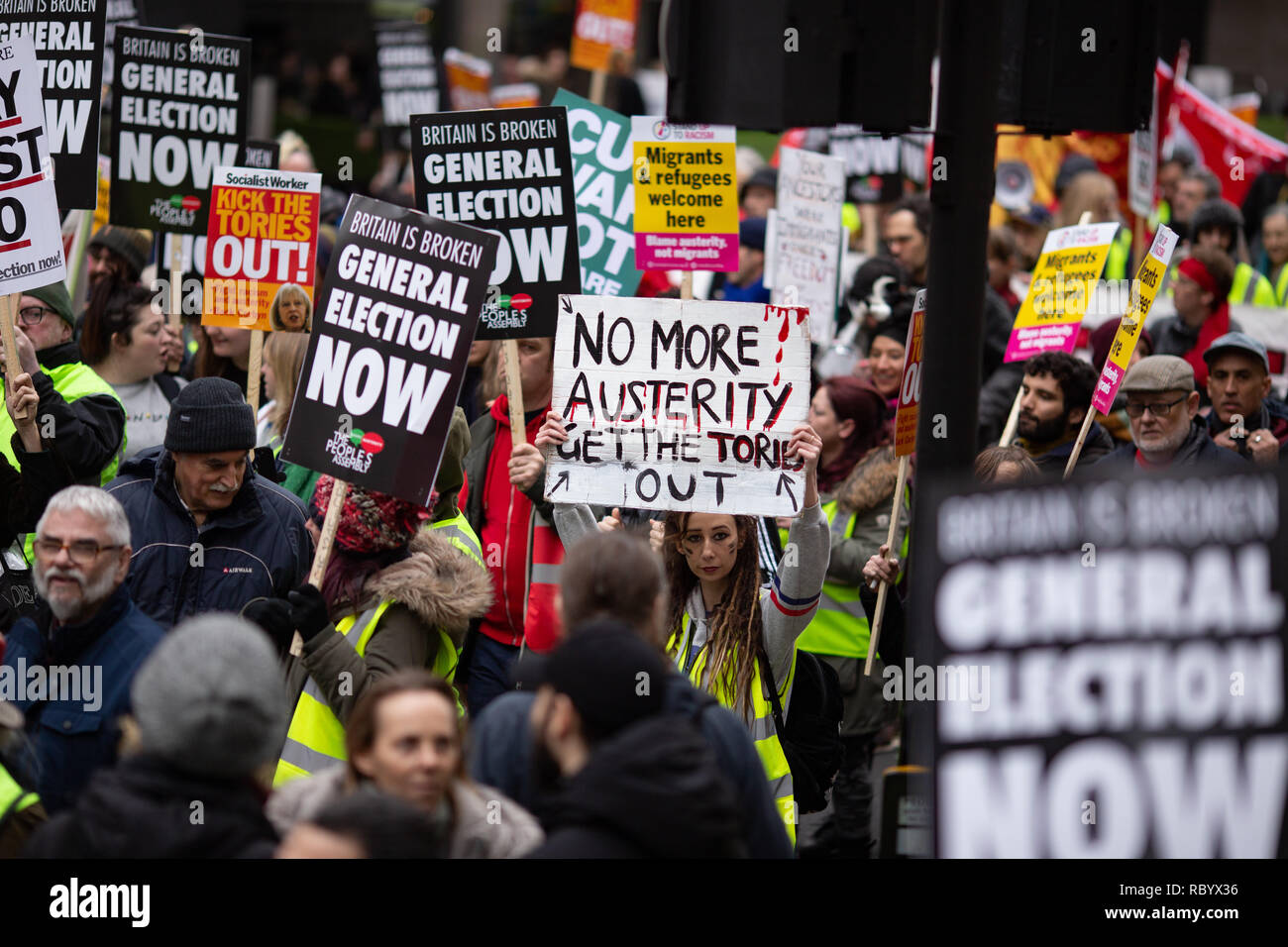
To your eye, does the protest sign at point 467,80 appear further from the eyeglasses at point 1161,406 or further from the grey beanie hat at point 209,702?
the grey beanie hat at point 209,702

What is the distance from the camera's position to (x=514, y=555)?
626cm

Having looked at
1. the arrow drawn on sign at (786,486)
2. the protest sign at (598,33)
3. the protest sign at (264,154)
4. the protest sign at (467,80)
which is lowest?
the arrow drawn on sign at (786,486)

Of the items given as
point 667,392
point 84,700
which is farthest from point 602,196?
point 84,700

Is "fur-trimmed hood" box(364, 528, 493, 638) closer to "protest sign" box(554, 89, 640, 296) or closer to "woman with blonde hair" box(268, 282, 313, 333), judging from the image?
"woman with blonde hair" box(268, 282, 313, 333)

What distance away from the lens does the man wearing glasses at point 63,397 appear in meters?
6.21

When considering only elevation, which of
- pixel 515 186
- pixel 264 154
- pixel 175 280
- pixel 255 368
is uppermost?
pixel 264 154

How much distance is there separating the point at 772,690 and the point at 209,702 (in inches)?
87.3

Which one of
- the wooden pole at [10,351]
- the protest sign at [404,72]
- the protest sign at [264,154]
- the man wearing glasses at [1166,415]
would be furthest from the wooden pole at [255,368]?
the protest sign at [404,72]

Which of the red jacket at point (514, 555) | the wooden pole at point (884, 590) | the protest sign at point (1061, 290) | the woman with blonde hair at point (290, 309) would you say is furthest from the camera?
the protest sign at point (1061, 290)

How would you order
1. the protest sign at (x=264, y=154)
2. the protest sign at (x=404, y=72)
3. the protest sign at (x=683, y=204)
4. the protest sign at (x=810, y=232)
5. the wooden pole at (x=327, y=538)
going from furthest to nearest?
the protest sign at (x=404, y=72)
the protest sign at (x=264, y=154)
the protest sign at (x=810, y=232)
the protest sign at (x=683, y=204)
the wooden pole at (x=327, y=538)

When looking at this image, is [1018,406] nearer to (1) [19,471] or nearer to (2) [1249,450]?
(2) [1249,450]

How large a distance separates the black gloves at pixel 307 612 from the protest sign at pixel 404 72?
35.0 feet

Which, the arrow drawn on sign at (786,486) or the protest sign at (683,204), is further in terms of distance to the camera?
the protest sign at (683,204)

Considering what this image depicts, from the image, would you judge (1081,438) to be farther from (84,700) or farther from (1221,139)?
(1221,139)
